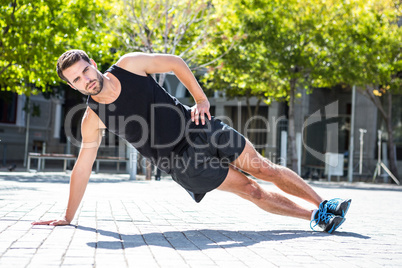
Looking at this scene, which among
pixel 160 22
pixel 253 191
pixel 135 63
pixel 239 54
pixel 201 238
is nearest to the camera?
pixel 201 238

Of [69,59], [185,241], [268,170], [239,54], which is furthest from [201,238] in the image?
[239,54]

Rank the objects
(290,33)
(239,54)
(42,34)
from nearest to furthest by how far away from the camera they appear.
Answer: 1. (42,34)
2. (290,33)
3. (239,54)

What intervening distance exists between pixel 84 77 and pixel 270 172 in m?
1.69

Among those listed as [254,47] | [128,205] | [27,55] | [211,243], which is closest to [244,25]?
[254,47]

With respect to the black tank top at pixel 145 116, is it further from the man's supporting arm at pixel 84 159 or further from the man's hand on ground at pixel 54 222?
the man's hand on ground at pixel 54 222

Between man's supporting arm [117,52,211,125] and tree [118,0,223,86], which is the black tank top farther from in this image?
tree [118,0,223,86]

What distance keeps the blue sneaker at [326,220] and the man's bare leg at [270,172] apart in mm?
93

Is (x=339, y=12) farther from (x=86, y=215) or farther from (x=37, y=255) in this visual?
(x=37, y=255)

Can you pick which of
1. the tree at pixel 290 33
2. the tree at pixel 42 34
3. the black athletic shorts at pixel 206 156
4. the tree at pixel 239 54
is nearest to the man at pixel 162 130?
the black athletic shorts at pixel 206 156

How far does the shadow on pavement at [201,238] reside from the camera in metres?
3.72

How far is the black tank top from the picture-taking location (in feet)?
13.8

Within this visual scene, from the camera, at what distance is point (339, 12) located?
19.5 metres

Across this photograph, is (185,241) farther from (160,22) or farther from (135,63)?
(160,22)

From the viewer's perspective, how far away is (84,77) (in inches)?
157
